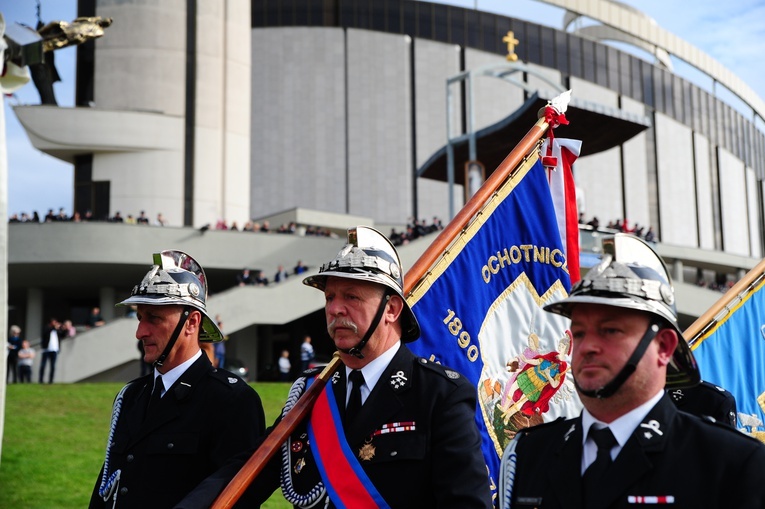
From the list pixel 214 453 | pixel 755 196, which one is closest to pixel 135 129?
pixel 214 453

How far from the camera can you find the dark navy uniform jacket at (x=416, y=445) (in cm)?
373

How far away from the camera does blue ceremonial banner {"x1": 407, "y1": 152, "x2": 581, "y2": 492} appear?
16.5 feet

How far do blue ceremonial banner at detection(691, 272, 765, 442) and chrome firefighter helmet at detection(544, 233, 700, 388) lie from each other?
3.32 metres

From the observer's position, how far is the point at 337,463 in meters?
3.87

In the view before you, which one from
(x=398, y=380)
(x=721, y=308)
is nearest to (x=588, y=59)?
(x=721, y=308)

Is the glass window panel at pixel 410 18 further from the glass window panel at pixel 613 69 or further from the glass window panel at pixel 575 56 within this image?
the glass window panel at pixel 613 69

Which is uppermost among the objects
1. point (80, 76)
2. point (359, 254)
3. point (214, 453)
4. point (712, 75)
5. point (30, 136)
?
point (712, 75)

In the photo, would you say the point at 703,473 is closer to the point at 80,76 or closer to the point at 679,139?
the point at 80,76

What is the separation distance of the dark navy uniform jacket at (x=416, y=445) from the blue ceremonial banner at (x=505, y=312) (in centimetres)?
92

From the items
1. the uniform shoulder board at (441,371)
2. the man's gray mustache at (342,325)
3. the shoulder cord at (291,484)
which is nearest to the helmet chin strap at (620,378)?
the uniform shoulder board at (441,371)

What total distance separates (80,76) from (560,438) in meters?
45.2

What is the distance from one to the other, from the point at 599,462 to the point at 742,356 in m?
3.96

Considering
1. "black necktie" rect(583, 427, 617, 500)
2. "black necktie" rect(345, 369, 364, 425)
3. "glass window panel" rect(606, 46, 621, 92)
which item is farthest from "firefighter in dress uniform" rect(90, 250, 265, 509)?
"glass window panel" rect(606, 46, 621, 92)

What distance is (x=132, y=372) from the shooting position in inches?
1419
